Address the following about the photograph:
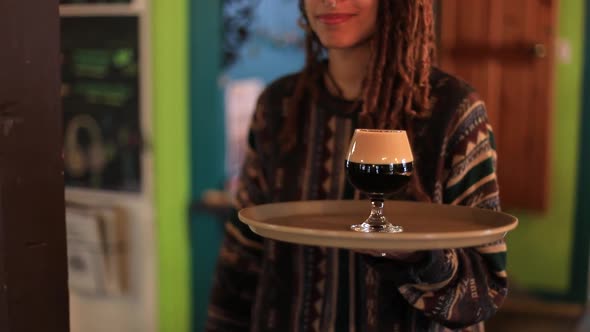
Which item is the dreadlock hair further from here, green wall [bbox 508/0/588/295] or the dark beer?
green wall [bbox 508/0/588/295]

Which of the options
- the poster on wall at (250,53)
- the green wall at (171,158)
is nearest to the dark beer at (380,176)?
the poster on wall at (250,53)

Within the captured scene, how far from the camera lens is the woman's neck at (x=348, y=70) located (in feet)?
5.07

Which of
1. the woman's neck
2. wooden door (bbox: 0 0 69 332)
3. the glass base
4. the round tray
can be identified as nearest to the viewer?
wooden door (bbox: 0 0 69 332)

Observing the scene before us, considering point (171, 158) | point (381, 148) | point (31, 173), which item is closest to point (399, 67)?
point (381, 148)

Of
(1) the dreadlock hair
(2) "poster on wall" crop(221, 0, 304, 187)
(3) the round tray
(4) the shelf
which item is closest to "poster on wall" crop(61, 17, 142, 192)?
(4) the shelf

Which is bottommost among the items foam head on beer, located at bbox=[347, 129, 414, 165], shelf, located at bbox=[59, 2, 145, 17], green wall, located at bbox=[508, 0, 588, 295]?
green wall, located at bbox=[508, 0, 588, 295]

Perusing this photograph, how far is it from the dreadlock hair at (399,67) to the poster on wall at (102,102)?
204cm

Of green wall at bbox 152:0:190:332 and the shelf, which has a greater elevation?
the shelf

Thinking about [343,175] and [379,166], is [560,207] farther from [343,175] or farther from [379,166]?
[379,166]

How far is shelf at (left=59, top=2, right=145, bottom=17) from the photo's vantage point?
3283 mm

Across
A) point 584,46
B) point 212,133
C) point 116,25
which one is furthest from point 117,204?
point 584,46

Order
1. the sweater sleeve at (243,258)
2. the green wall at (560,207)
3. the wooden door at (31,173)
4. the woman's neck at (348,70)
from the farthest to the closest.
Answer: the green wall at (560,207), the sweater sleeve at (243,258), the woman's neck at (348,70), the wooden door at (31,173)

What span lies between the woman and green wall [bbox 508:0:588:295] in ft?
9.78

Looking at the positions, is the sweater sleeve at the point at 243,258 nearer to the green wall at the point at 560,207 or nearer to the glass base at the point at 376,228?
the glass base at the point at 376,228
